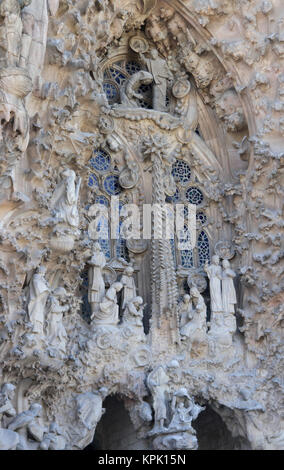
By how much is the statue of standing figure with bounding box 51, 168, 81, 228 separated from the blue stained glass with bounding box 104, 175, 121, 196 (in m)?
1.73

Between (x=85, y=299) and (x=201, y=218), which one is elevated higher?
(x=201, y=218)

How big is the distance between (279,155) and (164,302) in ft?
8.65

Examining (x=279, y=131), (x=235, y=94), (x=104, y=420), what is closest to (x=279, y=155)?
(x=279, y=131)

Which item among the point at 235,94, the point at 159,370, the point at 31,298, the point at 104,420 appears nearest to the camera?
the point at 31,298

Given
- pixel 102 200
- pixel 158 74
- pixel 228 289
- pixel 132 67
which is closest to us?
pixel 228 289

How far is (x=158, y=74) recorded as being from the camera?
1502 centimetres

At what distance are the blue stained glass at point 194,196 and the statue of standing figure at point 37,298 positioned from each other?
11.3 ft

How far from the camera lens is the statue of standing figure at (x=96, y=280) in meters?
13.0

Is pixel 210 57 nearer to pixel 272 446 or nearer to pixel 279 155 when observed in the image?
pixel 279 155

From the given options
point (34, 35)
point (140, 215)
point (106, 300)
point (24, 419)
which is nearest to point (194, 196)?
point (140, 215)

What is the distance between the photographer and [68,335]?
1255cm

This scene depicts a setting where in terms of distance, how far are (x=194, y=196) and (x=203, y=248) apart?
81 cm

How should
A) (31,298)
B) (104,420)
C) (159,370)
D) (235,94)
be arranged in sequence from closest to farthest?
(31,298)
(159,370)
(104,420)
(235,94)

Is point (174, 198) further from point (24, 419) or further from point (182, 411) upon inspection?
point (24, 419)
